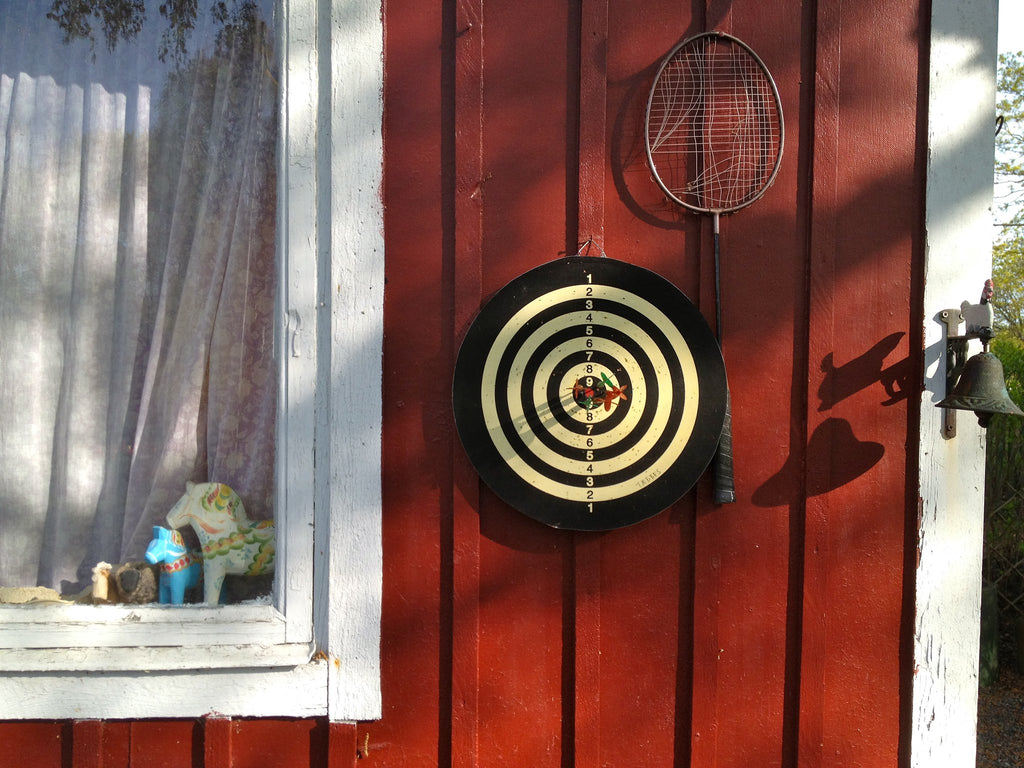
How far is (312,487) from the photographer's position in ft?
6.97

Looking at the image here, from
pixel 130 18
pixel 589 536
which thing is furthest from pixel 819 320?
pixel 130 18

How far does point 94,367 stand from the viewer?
2.18 meters

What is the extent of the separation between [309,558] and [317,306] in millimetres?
725

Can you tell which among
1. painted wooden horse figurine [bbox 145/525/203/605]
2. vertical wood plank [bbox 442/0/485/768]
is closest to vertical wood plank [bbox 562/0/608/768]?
vertical wood plank [bbox 442/0/485/768]

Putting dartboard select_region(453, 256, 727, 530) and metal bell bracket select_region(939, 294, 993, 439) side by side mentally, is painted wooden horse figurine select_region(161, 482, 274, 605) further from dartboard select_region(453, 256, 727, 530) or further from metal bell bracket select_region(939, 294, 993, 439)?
metal bell bracket select_region(939, 294, 993, 439)

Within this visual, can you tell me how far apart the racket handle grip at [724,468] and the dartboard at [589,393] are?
25mm

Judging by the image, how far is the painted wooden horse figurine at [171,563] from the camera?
2148 mm

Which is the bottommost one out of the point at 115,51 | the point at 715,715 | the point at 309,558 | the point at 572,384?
the point at 715,715

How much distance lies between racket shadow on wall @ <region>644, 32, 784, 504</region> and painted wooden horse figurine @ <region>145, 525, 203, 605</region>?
1699mm

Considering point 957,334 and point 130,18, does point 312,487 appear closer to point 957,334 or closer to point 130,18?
point 130,18

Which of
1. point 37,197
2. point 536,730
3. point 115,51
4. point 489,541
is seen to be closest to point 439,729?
point 536,730

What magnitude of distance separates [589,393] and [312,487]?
84 centimetres

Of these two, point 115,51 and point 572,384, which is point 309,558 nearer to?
point 572,384

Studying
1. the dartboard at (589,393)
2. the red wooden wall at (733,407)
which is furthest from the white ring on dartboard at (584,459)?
the red wooden wall at (733,407)
